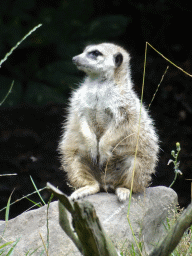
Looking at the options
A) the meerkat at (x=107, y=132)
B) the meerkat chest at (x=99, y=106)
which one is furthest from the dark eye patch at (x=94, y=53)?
the meerkat chest at (x=99, y=106)

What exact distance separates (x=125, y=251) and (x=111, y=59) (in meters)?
1.38

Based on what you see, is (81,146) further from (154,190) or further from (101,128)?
(154,190)

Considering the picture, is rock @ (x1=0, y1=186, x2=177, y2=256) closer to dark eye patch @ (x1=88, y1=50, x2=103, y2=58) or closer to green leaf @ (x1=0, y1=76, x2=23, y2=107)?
dark eye patch @ (x1=88, y1=50, x2=103, y2=58)

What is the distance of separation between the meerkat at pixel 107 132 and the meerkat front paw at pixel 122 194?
1 centimetres

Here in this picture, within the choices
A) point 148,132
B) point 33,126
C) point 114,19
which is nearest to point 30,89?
point 33,126

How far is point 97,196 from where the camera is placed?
9.48 ft

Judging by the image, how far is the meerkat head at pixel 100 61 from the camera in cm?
299

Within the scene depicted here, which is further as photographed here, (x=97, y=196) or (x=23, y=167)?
(x=23, y=167)

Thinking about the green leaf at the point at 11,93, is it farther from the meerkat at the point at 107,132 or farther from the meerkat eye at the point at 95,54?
the meerkat eye at the point at 95,54

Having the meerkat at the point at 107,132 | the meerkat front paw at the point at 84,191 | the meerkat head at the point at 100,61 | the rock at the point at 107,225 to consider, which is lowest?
the rock at the point at 107,225

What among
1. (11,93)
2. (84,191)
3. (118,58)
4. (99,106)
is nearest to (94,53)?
(118,58)

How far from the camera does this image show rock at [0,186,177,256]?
2.52 metres

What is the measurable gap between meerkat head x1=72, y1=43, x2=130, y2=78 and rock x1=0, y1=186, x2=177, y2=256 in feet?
2.88

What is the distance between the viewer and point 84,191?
9.46 ft
